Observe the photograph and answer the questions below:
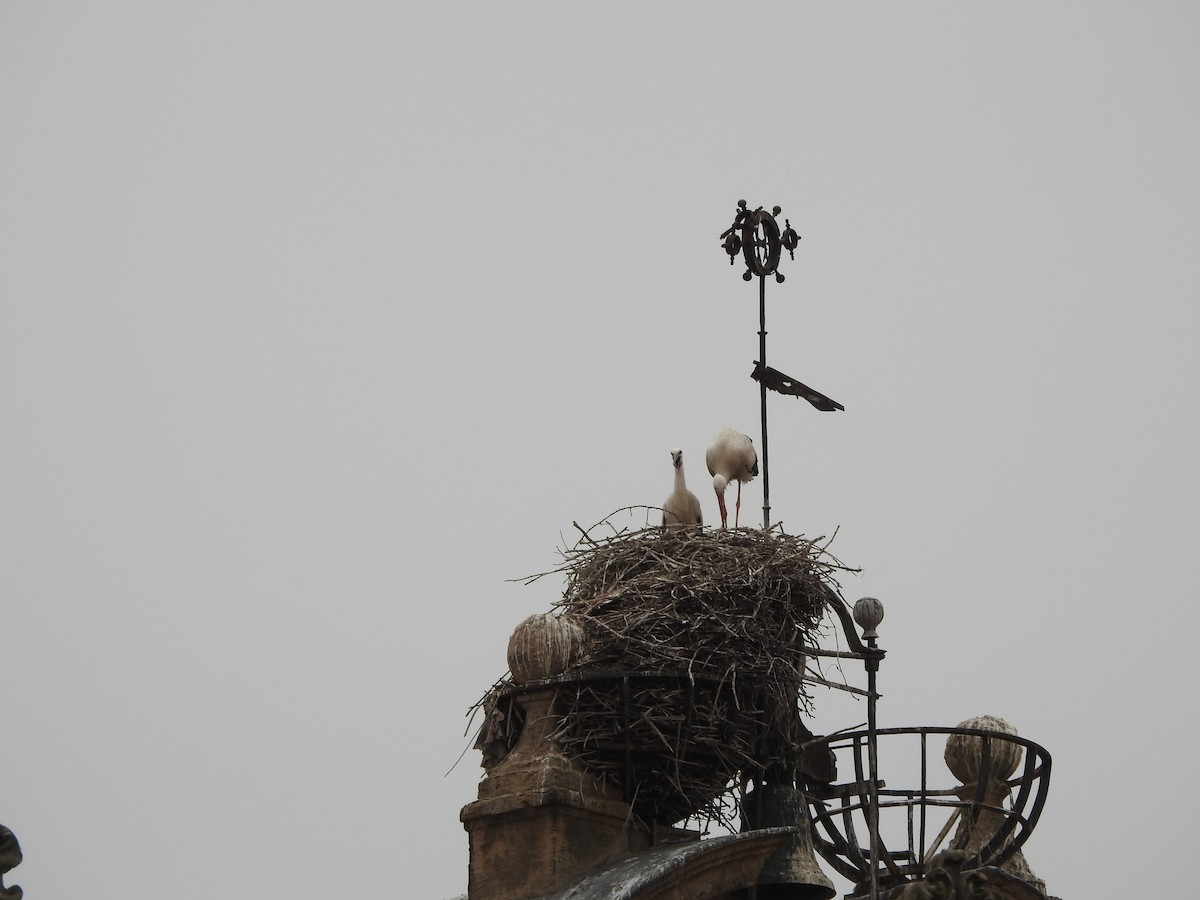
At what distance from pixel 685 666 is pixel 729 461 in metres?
3.82

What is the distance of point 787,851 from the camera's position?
12852 millimetres

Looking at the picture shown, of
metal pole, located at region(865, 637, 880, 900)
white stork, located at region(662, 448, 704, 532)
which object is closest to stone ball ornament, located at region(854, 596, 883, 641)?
metal pole, located at region(865, 637, 880, 900)

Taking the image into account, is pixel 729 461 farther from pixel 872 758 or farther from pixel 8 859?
pixel 8 859

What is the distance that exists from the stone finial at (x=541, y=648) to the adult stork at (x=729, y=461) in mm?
3988

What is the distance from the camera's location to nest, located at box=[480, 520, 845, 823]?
1290cm

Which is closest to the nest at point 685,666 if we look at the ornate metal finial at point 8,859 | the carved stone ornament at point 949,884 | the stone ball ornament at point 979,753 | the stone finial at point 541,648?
the stone finial at point 541,648

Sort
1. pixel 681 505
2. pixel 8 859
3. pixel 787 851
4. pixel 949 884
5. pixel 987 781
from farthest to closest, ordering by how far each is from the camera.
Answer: pixel 681 505 < pixel 987 781 < pixel 787 851 < pixel 949 884 < pixel 8 859

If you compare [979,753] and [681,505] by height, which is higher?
[681,505]

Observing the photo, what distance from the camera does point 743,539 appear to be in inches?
566

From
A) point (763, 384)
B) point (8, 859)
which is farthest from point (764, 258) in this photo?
point (8, 859)

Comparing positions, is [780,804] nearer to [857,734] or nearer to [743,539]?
[857,734]

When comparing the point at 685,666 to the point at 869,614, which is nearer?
the point at 869,614

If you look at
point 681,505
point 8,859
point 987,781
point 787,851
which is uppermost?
point 681,505

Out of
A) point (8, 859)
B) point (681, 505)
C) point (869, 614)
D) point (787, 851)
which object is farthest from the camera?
point (681, 505)
